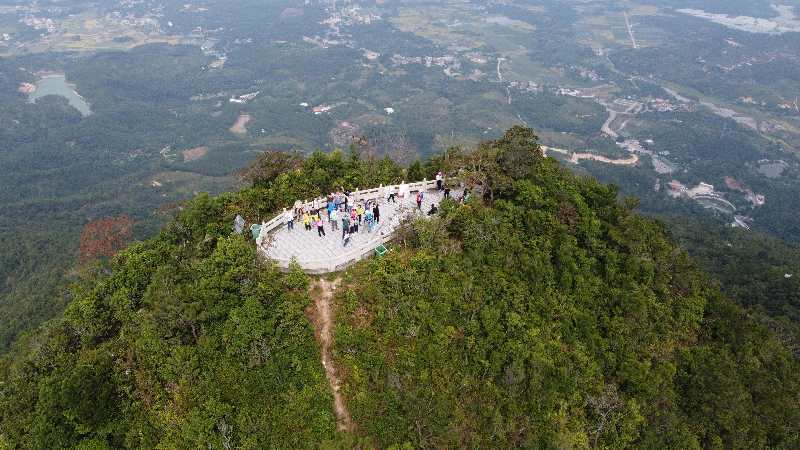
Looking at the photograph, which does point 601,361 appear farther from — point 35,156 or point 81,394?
point 35,156

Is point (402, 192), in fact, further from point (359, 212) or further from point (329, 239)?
point (329, 239)

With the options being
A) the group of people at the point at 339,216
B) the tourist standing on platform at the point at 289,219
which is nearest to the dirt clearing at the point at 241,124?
the group of people at the point at 339,216

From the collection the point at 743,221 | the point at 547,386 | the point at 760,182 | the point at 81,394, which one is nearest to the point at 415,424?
the point at 547,386

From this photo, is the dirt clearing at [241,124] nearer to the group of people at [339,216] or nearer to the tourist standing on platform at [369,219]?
the group of people at [339,216]

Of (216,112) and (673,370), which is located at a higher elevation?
(673,370)

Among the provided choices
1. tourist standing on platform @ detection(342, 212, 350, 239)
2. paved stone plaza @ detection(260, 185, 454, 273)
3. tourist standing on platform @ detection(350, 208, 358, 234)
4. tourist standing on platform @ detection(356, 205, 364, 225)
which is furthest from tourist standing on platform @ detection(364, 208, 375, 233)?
tourist standing on platform @ detection(342, 212, 350, 239)

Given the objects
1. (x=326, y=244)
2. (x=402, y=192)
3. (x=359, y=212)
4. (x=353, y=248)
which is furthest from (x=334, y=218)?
(x=402, y=192)
